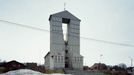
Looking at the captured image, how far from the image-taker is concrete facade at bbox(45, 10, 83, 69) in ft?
172

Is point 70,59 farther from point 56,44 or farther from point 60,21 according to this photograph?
point 60,21

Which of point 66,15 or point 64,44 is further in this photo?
point 66,15

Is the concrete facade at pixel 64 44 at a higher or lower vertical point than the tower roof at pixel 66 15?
lower

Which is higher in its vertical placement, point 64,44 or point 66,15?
point 66,15

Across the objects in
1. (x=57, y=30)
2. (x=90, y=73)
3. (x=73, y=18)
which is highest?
(x=73, y=18)

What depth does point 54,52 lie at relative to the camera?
5212 centimetres

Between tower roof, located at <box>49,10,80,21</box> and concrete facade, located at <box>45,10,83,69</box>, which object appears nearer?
concrete facade, located at <box>45,10,83,69</box>

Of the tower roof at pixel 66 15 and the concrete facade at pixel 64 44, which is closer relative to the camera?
the concrete facade at pixel 64 44

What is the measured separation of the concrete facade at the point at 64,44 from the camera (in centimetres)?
5231

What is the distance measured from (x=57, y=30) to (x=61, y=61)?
957 cm

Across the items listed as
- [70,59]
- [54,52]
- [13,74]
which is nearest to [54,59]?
[54,52]

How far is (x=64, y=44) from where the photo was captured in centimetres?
5494

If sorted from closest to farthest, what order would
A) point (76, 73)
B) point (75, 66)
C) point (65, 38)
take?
point (76, 73) → point (75, 66) → point (65, 38)

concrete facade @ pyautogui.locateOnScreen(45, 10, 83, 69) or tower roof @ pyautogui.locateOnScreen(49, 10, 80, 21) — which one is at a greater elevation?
tower roof @ pyautogui.locateOnScreen(49, 10, 80, 21)
